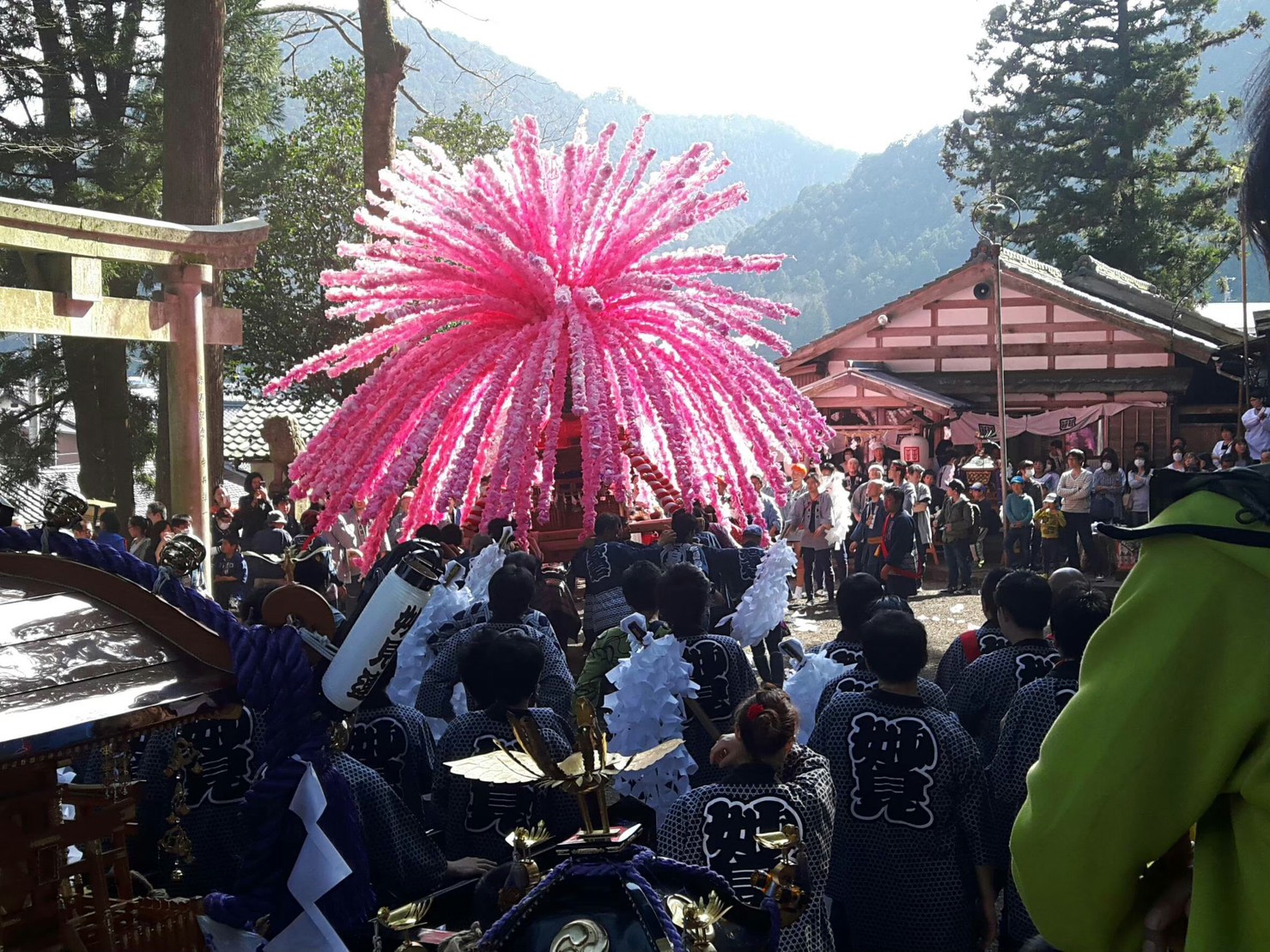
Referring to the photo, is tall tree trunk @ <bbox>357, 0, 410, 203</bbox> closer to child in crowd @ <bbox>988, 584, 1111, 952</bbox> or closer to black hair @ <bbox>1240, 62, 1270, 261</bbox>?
child in crowd @ <bbox>988, 584, 1111, 952</bbox>

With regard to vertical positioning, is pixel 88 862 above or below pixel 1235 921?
below

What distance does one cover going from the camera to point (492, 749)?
402cm

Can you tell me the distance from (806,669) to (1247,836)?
3.39 metres

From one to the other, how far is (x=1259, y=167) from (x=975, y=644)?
3.74 meters

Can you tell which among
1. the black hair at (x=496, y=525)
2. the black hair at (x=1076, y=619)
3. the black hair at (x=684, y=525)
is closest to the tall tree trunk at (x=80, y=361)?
the black hair at (x=496, y=525)

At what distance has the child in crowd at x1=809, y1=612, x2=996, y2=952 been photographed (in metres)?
3.74

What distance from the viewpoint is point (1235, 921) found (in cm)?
139

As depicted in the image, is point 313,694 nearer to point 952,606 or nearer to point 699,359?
point 699,359

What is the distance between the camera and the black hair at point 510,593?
5.50 metres

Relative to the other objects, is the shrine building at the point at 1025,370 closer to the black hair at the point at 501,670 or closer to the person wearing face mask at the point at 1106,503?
the person wearing face mask at the point at 1106,503

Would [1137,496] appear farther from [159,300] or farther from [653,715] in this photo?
[653,715]

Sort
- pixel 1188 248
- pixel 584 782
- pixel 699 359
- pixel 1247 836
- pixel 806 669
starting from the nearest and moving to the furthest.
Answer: pixel 1247 836 → pixel 584 782 → pixel 806 669 → pixel 699 359 → pixel 1188 248

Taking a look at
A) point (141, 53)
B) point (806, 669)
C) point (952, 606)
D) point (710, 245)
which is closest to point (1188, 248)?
point (952, 606)

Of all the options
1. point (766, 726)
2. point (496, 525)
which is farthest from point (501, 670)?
point (496, 525)
